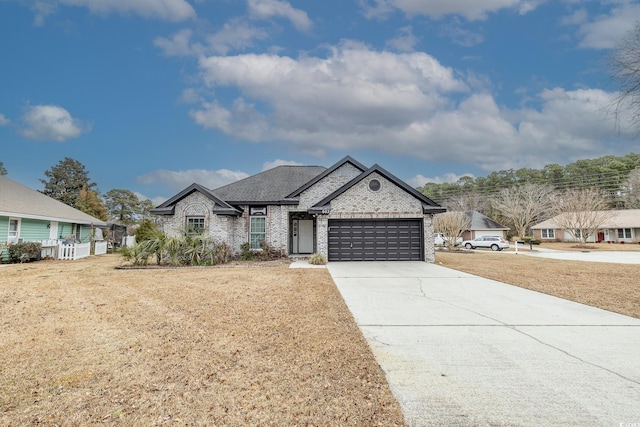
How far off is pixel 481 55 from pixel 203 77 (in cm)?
1631

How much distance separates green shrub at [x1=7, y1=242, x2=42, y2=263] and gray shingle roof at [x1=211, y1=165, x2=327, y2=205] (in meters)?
10.1

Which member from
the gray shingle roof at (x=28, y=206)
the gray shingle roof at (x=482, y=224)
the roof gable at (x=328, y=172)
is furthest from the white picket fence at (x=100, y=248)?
the gray shingle roof at (x=482, y=224)

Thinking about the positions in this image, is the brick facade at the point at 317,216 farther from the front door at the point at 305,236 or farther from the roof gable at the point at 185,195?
the front door at the point at 305,236

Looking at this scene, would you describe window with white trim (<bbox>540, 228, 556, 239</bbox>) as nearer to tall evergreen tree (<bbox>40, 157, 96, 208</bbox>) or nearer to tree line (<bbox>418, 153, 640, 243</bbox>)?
tree line (<bbox>418, 153, 640, 243</bbox>)

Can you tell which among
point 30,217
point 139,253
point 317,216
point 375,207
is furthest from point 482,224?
point 30,217

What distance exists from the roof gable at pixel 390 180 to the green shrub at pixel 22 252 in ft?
51.3

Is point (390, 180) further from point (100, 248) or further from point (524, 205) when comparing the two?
point (524, 205)

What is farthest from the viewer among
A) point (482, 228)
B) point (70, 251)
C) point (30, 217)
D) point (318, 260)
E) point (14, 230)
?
point (482, 228)

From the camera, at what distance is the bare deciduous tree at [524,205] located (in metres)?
48.9

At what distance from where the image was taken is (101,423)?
277cm

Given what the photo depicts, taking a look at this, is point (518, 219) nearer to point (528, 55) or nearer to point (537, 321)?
point (528, 55)

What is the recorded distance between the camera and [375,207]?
17.1m

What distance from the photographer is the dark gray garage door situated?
17141 millimetres

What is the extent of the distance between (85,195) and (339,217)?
136 feet
